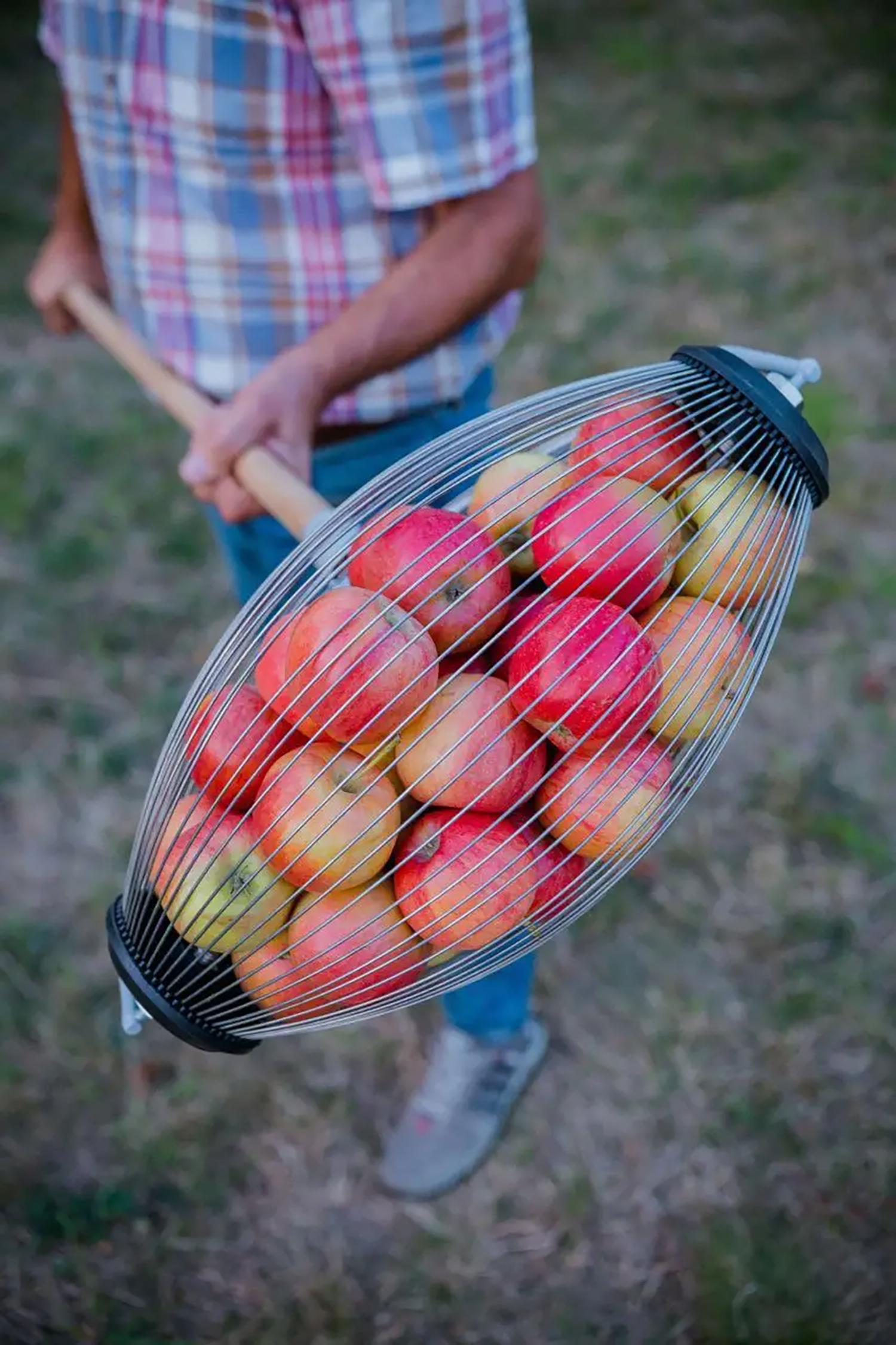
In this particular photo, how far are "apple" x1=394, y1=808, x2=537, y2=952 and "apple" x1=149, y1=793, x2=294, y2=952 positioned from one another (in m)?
0.12

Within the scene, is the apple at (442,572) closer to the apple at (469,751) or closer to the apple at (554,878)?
the apple at (469,751)

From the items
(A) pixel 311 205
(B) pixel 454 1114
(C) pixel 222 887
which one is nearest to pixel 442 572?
(C) pixel 222 887

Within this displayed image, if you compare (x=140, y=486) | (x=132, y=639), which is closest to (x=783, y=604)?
(x=132, y=639)

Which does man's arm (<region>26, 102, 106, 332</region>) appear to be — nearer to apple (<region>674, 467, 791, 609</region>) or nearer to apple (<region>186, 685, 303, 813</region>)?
apple (<region>186, 685, 303, 813</region>)

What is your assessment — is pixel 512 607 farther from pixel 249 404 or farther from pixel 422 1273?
pixel 422 1273

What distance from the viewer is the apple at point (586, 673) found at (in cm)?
92

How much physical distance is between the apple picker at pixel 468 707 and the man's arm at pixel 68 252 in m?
1.14

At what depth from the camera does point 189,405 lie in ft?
4.97

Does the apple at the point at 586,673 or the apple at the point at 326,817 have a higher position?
the apple at the point at 586,673

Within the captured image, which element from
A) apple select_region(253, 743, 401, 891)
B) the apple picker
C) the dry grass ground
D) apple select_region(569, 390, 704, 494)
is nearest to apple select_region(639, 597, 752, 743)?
the apple picker

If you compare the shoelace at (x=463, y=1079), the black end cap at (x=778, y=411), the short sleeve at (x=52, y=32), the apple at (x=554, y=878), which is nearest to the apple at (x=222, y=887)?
the apple at (x=554, y=878)

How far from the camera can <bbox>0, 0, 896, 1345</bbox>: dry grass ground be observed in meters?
1.86

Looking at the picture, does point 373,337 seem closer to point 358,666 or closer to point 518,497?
point 518,497

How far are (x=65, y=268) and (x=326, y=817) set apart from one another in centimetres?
144
